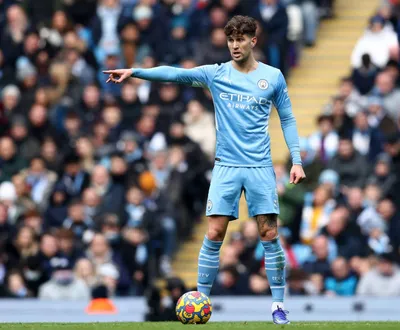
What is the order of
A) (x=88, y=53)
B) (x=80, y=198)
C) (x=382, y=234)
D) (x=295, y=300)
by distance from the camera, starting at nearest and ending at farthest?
(x=295, y=300)
(x=382, y=234)
(x=80, y=198)
(x=88, y=53)

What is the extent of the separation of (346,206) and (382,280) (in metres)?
1.43

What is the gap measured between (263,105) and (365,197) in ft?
22.4

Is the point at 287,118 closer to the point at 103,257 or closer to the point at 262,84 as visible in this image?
the point at 262,84

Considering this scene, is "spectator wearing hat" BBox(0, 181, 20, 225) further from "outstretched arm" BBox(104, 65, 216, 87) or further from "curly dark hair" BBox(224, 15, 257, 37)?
"curly dark hair" BBox(224, 15, 257, 37)

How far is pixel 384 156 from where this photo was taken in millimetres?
19078

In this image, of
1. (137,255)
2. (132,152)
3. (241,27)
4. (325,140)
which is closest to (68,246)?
(137,255)

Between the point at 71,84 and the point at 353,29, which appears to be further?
the point at 353,29

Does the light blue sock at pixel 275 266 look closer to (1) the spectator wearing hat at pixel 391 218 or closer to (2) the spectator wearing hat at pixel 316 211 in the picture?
(1) the spectator wearing hat at pixel 391 218

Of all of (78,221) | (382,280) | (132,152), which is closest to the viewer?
(382,280)

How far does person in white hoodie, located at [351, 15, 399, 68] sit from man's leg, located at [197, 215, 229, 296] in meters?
9.21

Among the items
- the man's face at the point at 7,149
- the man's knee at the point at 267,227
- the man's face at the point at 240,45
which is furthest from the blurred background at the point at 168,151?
the man's face at the point at 240,45

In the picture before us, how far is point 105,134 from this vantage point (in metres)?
20.4

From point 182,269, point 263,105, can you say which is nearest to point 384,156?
point 182,269

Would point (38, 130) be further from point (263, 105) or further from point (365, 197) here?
point (263, 105)
